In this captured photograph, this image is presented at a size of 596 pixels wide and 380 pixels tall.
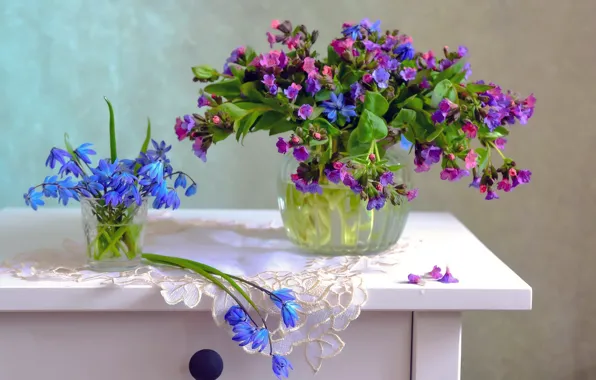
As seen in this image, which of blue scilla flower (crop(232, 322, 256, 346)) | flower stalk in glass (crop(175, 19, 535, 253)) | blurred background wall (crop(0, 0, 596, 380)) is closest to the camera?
blue scilla flower (crop(232, 322, 256, 346))

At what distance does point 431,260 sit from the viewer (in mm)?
825

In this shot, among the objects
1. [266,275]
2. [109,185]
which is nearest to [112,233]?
[109,185]

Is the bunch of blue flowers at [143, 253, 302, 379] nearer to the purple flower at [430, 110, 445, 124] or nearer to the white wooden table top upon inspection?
the white wooden table top

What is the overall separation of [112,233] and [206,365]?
0.17 metres

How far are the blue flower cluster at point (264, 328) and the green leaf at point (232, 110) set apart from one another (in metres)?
0.21

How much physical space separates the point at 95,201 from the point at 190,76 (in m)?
0.57

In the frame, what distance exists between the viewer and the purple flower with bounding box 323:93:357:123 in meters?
0.74

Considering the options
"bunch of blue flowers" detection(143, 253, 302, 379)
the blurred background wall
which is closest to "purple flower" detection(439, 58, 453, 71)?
"bunch of blue flowers" detection(143, 253, 302, 379)

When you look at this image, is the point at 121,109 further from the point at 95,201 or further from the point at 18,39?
the point at 95,201

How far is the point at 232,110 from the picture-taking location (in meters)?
0.77

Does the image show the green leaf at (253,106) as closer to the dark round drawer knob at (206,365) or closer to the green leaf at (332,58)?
the green leaf at (332,58)

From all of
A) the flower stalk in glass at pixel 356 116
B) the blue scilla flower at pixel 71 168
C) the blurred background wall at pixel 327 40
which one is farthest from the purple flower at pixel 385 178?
the blurred background wall at pixel 327 40

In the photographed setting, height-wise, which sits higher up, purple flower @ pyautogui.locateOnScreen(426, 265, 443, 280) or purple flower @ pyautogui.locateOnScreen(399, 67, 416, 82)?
purple flower @ pyautogui.locateOnScreen(399, 67, 416, 82)

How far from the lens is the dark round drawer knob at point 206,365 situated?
70 cm
